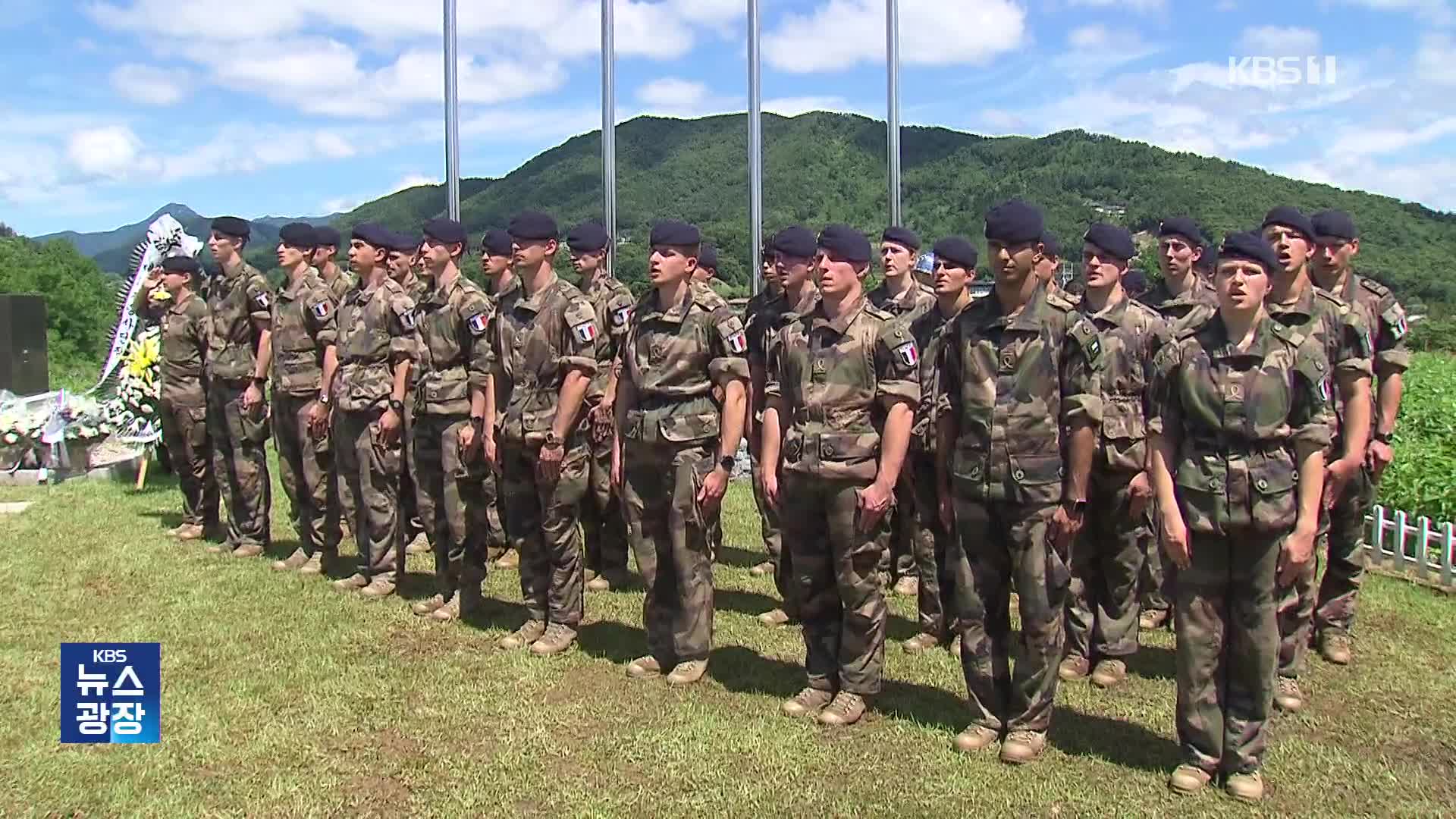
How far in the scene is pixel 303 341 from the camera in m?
8.00

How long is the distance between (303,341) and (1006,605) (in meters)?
5.29

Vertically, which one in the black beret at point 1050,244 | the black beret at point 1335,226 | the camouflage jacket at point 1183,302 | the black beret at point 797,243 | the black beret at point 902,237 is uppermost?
the black beret at point 902,237

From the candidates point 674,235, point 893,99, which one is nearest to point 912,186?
point 893,99

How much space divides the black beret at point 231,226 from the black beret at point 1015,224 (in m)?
6.22

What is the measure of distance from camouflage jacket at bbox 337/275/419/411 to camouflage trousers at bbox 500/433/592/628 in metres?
1.39

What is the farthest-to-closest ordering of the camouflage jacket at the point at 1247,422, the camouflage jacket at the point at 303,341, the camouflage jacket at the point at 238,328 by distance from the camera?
1. the camouflage jacket at the point at 238,328
2. the camouflage jacket at the point at 303,341
3. the camouflage jacket at the point at 1247,422

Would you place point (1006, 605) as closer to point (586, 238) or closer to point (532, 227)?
point (532, 227)

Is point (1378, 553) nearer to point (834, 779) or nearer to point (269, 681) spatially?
point (834, 779)

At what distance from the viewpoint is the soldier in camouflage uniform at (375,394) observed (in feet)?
23.9

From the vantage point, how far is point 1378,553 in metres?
8.09

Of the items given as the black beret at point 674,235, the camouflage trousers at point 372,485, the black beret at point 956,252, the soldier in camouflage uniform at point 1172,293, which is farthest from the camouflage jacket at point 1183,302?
the camouflage trousers at point 372,485

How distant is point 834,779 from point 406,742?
1.85 metres

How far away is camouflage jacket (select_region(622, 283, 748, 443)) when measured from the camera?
5.59 metres

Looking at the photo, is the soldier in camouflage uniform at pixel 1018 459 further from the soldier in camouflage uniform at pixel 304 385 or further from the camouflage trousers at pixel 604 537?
the soldier in camouflage uniform at pixel 304 385
